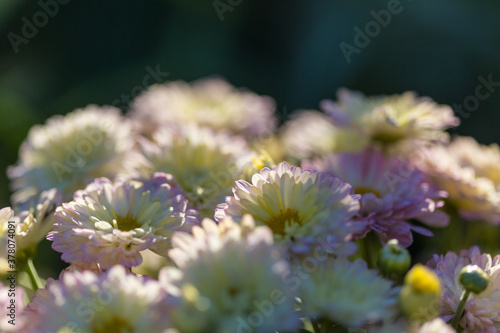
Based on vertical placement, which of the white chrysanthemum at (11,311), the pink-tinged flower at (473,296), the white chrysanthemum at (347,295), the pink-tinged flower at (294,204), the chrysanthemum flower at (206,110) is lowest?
the pink-tinged flower at (473,296)

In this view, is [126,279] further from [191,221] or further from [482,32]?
[482,32]

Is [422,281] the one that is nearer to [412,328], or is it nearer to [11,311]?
[412,328]

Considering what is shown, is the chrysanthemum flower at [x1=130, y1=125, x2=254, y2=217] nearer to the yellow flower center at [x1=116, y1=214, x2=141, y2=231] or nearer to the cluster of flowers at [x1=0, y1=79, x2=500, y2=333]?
the cluster of flowers at [x1=0, y1=79, x2=500, y2=333]

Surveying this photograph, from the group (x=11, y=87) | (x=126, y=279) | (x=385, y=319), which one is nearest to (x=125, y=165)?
(x=126, y=279)

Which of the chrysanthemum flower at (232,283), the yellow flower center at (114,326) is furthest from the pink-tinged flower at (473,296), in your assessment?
the yellow flower center at (114,326)

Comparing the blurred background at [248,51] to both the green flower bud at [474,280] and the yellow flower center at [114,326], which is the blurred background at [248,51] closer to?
the yellow flower center at [114,326]

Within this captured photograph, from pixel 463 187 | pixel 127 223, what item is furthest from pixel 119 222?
pixel 463 187
